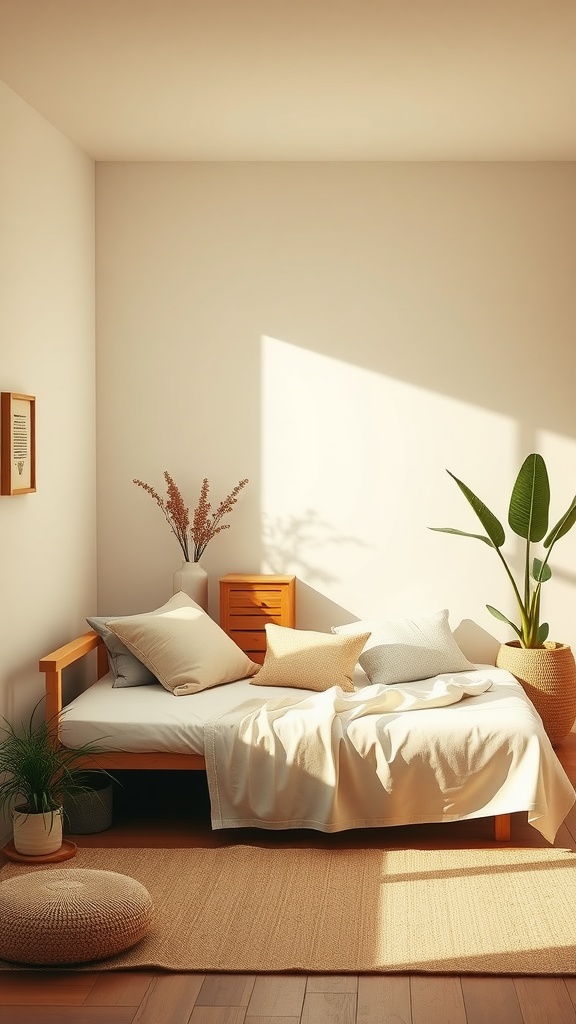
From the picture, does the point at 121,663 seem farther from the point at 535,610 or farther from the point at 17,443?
the point at 535,610

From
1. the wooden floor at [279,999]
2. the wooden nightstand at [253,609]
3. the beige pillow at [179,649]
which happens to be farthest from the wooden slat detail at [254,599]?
the wooden floor at [279,999]

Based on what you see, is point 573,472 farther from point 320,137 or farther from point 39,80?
point 39,80

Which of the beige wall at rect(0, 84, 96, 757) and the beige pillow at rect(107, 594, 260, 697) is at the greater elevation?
the beige wall at rect(0, 84, 96, 757)

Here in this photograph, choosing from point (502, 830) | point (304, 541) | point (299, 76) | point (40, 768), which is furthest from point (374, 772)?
point (299, 76)

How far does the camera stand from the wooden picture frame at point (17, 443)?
4355 mm

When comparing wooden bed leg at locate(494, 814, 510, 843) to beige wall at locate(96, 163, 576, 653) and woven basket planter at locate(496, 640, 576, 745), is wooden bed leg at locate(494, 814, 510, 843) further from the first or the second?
beige wall at locate(96, 163, 576, 653)

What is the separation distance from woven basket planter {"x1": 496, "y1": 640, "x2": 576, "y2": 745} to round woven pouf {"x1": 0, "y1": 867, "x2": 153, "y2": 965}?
259cm

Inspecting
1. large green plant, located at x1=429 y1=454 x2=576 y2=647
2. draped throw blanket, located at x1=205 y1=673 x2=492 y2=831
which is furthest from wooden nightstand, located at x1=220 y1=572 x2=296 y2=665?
draped throw blanket, located at x1=205 y1=673 x2=492 y2=831

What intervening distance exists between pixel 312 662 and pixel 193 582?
35.8 inches

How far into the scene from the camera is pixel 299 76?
4359 millimetres

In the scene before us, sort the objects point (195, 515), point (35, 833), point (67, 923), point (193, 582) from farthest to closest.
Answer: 1. point (195, 515)
2. point (193, 582)
3. point (35, 833)
4. point (67, 923)

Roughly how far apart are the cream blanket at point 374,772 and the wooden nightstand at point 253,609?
1.27 metres

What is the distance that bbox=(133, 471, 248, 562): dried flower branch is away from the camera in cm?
564

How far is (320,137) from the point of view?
5254 mm
